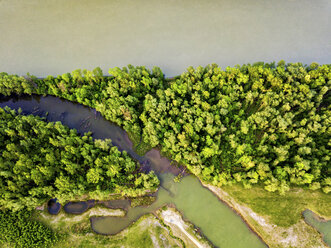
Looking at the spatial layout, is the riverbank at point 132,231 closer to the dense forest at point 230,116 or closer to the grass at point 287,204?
the dense forest at point 230,116

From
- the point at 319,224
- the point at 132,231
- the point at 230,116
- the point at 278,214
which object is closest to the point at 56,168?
the point at 132,231

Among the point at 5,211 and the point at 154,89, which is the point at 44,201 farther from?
the point at 154,89

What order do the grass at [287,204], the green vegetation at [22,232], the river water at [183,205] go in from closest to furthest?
1. the green vegetation at [22,232]
2. the grass at [287,204]
3. the river water at [183,205]

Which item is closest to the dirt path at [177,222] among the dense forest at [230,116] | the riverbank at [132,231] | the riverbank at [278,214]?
the riverbank at [132,231]

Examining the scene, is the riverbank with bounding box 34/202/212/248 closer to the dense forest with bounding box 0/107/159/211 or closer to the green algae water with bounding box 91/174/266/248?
the green algae water with bounding box 91/174/266/248

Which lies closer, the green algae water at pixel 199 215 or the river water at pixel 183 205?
the green algae water at pixel 199 215

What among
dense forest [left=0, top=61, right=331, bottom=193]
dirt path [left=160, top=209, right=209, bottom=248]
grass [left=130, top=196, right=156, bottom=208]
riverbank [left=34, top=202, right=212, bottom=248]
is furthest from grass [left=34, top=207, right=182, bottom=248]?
dense forest [left=0, top=61, right=331, bottom=193]
